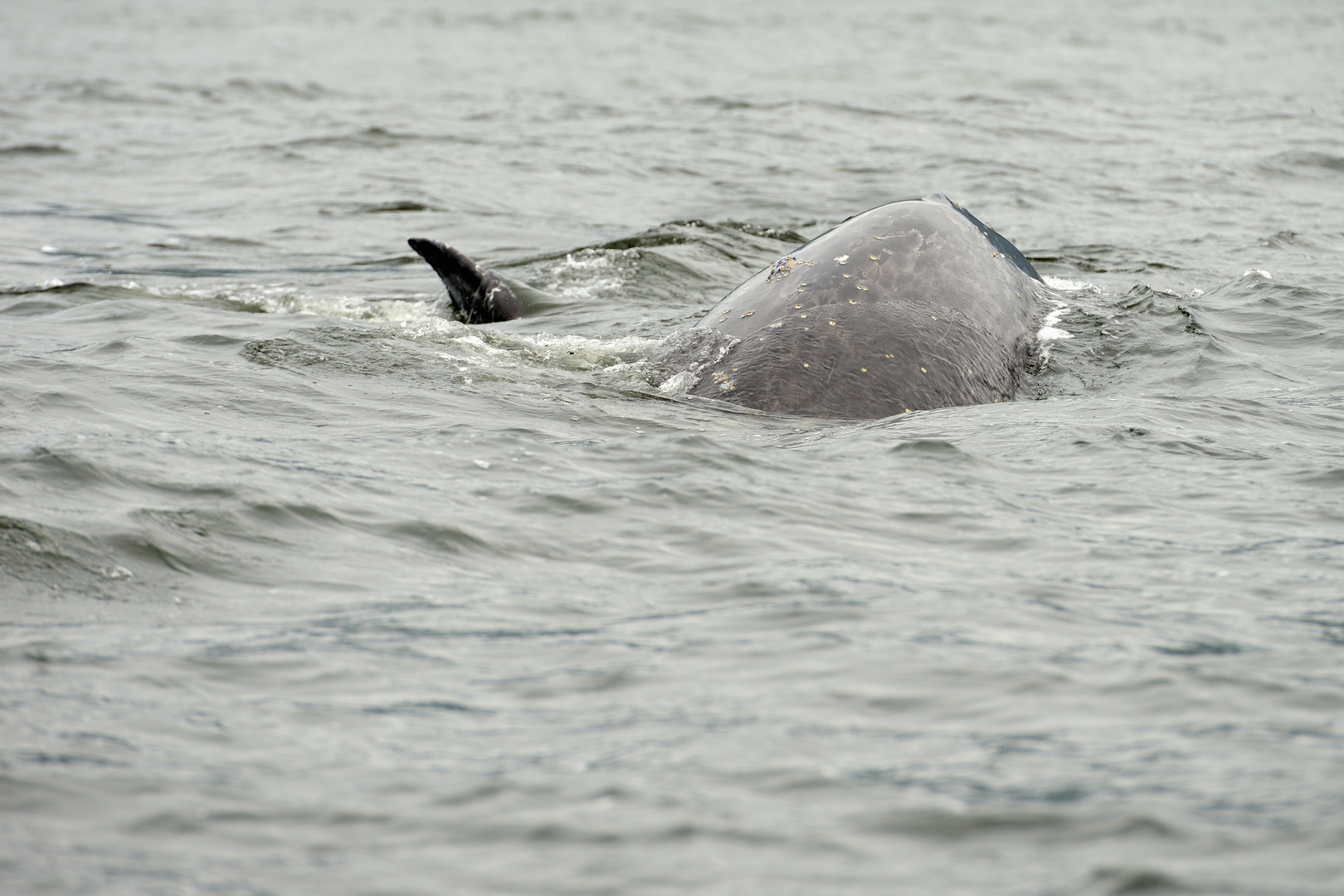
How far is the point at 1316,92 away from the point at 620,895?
78.5 ft

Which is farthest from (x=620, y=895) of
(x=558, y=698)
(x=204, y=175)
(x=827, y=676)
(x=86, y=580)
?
(x=204, y=175)

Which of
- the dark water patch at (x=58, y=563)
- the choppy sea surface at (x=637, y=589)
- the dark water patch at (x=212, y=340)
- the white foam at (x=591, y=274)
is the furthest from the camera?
the white foam at (x=591, y=274)

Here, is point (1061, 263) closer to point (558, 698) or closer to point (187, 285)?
point (187, 285)

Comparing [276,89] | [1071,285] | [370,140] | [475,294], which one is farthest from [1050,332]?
[276,89]

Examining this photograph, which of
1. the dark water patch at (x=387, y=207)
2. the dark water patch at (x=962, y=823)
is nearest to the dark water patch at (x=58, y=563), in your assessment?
the dark water patch at (x=962, y=823)

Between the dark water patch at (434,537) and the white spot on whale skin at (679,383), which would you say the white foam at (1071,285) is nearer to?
the white spot on whale skin at (679,383)

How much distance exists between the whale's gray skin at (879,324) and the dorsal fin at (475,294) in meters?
2.03

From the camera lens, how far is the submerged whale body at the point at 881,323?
6.60 metres

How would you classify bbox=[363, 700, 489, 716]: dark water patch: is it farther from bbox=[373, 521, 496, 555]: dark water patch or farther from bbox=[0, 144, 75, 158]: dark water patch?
bbox=[0, 144, 75, 158]: dark water patch

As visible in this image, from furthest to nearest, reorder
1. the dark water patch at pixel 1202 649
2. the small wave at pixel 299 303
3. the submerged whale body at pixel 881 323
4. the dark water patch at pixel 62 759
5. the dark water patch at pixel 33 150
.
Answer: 1. the dark water patch at pixel 33 150
2. the small wave at pixel 299 303
3. the submerged whale body at pixel 881 323
4. the dark water patch at pixel 1202 649
5. the dark water patch at pixel 62 759

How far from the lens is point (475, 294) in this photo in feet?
29.3

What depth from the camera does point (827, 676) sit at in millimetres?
3893

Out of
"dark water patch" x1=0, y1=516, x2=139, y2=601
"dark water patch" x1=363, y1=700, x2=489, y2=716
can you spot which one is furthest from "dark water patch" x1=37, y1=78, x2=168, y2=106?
"dark water patch" x1=363, y1=700, x2=489, y2=716

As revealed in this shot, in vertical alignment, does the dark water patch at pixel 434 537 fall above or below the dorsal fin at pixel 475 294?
below
